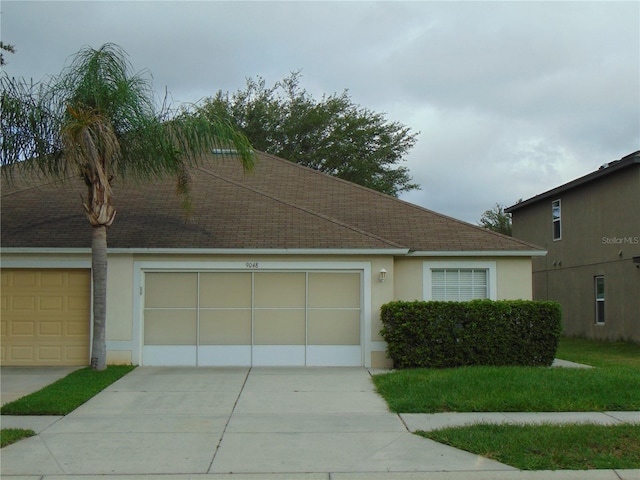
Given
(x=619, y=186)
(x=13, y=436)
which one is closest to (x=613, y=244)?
(x=619, y=186)

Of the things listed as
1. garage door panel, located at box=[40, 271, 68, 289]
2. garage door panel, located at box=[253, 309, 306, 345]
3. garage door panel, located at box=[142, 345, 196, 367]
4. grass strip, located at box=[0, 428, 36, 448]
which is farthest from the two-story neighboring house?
grass strip, located at box=[0, 428, 36, 448]

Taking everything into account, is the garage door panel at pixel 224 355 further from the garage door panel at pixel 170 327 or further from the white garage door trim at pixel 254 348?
the garage door panel at pixel 170 327

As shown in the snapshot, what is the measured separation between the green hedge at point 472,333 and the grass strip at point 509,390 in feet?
2.32

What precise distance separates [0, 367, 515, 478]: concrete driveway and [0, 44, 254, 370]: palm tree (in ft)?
12.0

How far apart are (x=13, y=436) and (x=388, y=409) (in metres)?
5.27

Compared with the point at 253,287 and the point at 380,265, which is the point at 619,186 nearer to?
the point at 380,265

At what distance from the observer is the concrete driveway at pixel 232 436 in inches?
311

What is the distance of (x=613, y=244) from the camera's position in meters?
23.4

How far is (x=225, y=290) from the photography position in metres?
16.0

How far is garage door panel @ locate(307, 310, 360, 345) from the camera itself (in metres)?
16.0

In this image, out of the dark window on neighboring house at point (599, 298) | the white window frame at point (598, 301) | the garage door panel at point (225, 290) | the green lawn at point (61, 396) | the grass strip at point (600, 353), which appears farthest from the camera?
the dark window on neighboring house at point (599, 298)

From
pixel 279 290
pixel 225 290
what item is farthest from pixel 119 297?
pixel 279 290

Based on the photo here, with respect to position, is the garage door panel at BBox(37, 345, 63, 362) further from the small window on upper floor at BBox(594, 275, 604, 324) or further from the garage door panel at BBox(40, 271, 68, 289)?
the small window on upper floor at BBox(594, 275, 604, 324)

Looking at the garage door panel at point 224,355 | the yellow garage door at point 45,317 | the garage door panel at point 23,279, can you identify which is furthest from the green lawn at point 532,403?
the garage door panel at point 23,279
